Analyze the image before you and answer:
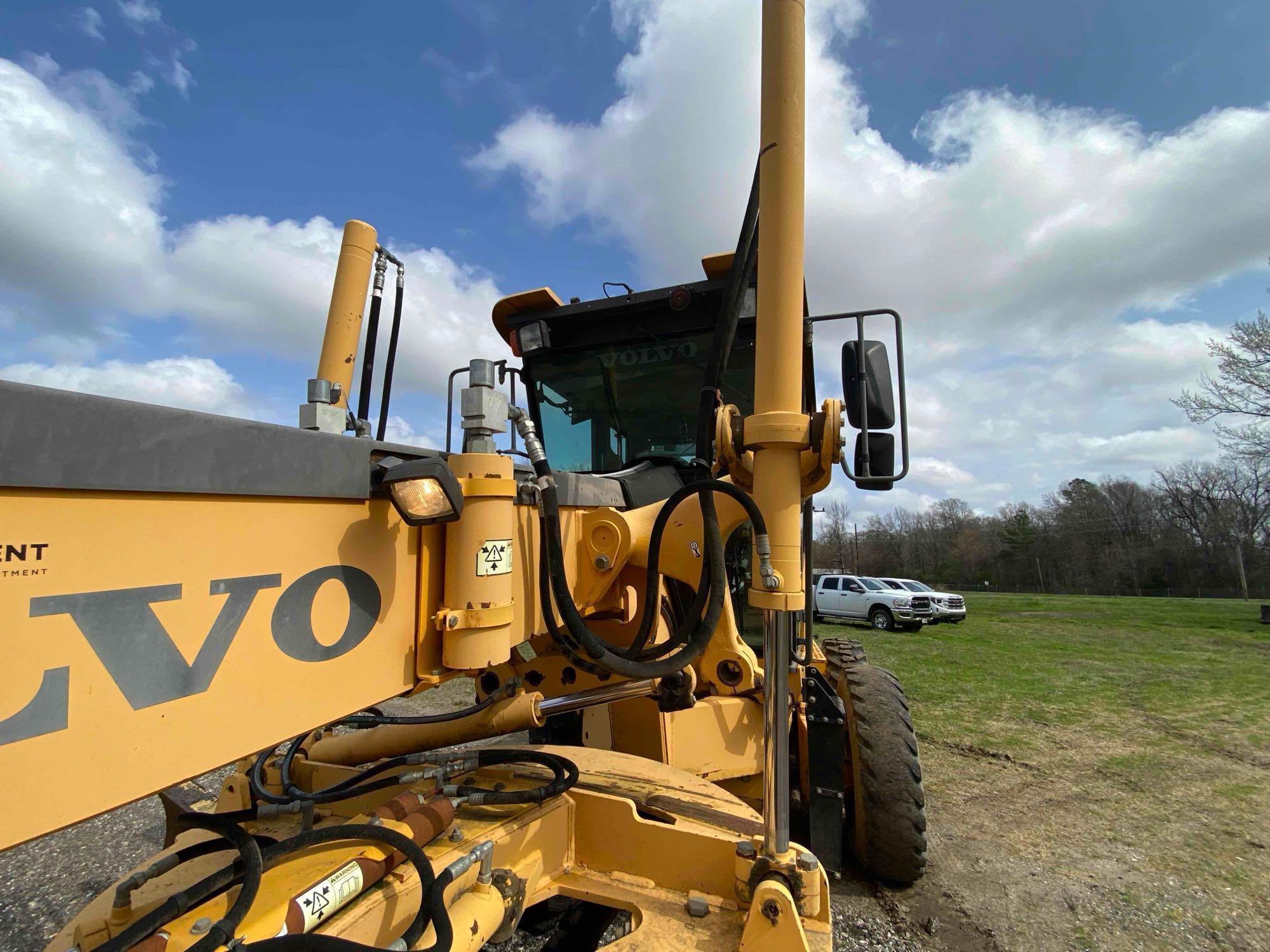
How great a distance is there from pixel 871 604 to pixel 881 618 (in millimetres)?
473

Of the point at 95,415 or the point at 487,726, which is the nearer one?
the point at 95,415

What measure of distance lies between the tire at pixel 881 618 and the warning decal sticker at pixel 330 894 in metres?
17.6

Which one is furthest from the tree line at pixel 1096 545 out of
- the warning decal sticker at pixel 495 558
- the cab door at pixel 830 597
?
the warning decal sticker at pixel 495 558

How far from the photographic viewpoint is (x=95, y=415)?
0.85 meters

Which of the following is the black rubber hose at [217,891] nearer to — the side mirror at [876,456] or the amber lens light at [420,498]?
the amber lens light at [420,498]

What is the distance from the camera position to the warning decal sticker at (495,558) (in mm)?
1474

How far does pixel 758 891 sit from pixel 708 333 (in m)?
2.38

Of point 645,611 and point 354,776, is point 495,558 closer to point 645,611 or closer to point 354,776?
point 645,611

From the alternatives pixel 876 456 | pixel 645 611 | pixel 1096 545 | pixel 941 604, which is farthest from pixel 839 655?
pixel 1096 545

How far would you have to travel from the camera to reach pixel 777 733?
1.69 m

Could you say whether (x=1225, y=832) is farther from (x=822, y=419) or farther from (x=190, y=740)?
(x=190, y=740)

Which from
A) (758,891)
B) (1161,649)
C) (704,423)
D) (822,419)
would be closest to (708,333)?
(704,423)

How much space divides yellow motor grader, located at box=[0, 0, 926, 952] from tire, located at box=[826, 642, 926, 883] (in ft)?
0.06

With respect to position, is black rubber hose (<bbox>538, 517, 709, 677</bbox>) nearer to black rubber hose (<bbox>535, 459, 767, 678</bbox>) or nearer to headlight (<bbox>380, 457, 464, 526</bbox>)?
black rubber hose (<bbox>535, 459, 767, 678</bbox>)
